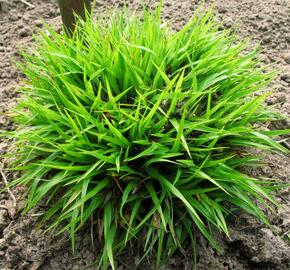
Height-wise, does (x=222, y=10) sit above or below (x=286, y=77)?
above

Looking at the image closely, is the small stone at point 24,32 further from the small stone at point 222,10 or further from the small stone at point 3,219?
the small stone at point 3,219

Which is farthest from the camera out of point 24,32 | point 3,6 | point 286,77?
point 3,6

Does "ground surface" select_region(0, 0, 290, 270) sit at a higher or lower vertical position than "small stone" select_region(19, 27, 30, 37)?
lower

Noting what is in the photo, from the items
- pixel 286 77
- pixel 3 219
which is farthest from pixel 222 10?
pixel 3 219

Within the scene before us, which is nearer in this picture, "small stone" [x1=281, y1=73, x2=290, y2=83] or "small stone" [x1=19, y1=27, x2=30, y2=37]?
"small stone" [x1=281, y1=73, x2=290, y2=83]

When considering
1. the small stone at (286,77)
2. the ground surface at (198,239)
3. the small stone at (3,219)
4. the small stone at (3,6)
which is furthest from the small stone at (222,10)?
the small stone at (3,219)

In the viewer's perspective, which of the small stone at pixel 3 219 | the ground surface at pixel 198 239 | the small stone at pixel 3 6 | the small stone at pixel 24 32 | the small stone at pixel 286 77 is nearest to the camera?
the ground surface at pixel 198 239

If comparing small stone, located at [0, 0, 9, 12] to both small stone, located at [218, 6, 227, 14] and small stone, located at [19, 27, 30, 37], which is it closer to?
small stone, located at [19, 27, 30, 37]

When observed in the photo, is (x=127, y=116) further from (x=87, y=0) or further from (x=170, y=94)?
(x=87, y=0)

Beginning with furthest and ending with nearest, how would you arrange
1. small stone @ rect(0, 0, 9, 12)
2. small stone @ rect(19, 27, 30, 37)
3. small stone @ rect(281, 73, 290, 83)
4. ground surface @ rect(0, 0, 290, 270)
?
small stone @ rect(0, 0, 9, 12), small stone @ rect(19, 27, 30, 37), small stone @ rect(281, 73, 290, 83), ground surface @ rect(0, 0, 290, 270)

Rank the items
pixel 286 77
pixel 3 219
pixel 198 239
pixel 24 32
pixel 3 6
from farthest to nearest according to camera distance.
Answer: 1. pixel 3 6
2. pixel 24 32
3. pixel 286 77
4. pixel 3 219
5. pixel 198 239

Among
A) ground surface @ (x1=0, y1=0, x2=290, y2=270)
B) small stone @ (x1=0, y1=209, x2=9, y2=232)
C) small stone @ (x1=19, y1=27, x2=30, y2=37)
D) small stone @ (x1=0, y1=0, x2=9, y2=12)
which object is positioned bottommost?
ground surface @ (x1=0, y1=0, x2=290, y2=270)

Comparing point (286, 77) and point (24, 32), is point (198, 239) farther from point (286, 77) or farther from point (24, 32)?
point (24, 32)

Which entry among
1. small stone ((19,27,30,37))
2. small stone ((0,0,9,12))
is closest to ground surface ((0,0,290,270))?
small stone ((19,27,30,37))
